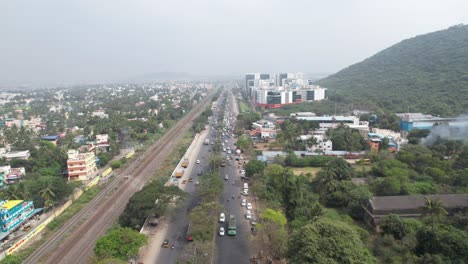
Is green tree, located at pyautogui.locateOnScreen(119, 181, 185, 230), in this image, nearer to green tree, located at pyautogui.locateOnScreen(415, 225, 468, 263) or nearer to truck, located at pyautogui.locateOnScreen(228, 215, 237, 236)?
truck, located at pyautogui.locateOnScreen(228, 215, 237, 236)

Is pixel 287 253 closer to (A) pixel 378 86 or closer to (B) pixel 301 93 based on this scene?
(B) pixel 301 93

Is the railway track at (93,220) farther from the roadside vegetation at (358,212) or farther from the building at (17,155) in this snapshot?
the building at (17,155)

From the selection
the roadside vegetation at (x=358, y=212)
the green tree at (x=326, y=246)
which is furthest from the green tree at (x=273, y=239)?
the green tree at (x=326, y=246)

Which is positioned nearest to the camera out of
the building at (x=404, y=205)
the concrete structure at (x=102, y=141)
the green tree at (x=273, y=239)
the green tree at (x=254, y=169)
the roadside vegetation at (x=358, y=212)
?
the roadside vegetation at (x=358, y=212)

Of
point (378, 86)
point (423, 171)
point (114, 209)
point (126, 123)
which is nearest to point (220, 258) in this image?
point (114, 209)

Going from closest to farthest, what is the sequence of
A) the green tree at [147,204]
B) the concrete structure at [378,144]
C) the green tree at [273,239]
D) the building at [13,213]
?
1. the green tree at [273,239]
2. the green tree at [147,204]
3. the building at [13,213]
4. the concrete structure at [378,144]

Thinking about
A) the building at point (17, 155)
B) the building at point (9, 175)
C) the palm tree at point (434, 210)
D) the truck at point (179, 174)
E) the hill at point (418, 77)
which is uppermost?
the hill at point (418, 77)

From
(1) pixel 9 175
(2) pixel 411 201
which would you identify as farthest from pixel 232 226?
(1) pixel 9 175
